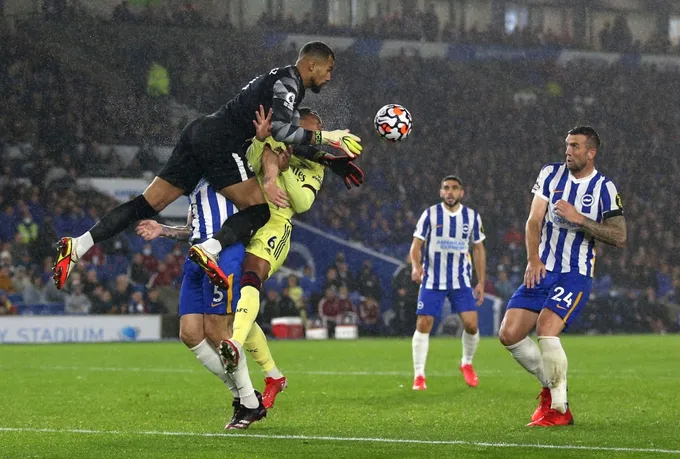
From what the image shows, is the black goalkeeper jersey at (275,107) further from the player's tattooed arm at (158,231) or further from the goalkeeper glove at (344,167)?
the player's tattooed arm at (158,231)

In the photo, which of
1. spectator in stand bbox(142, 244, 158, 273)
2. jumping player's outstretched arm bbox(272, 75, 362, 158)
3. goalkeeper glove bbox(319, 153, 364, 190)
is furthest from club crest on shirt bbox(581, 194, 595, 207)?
spectator in stand bbox(142, 244, 158, 273)

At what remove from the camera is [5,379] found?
38.6 feet

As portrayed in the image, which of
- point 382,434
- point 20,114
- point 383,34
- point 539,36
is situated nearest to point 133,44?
point 20,114

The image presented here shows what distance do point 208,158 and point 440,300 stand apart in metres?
4.99

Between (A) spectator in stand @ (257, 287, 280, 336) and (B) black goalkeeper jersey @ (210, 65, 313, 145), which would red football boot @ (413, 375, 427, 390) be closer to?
(B) black goalkeeper jersey @ (210, 65, 313, 145)

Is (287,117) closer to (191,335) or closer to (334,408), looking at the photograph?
(191,335)

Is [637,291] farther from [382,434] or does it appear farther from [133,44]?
[382,434]

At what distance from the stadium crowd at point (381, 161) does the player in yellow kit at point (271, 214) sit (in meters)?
10.8

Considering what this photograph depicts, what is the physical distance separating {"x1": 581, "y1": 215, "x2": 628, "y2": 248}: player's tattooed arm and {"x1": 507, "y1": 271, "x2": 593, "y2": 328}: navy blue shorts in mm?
378

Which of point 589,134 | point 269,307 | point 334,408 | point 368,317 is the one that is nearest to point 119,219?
point 334,408

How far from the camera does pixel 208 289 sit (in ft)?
23.5

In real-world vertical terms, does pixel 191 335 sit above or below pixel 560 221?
below

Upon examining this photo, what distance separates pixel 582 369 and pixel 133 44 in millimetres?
12824

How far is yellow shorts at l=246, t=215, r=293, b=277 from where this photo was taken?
720 centimetres
